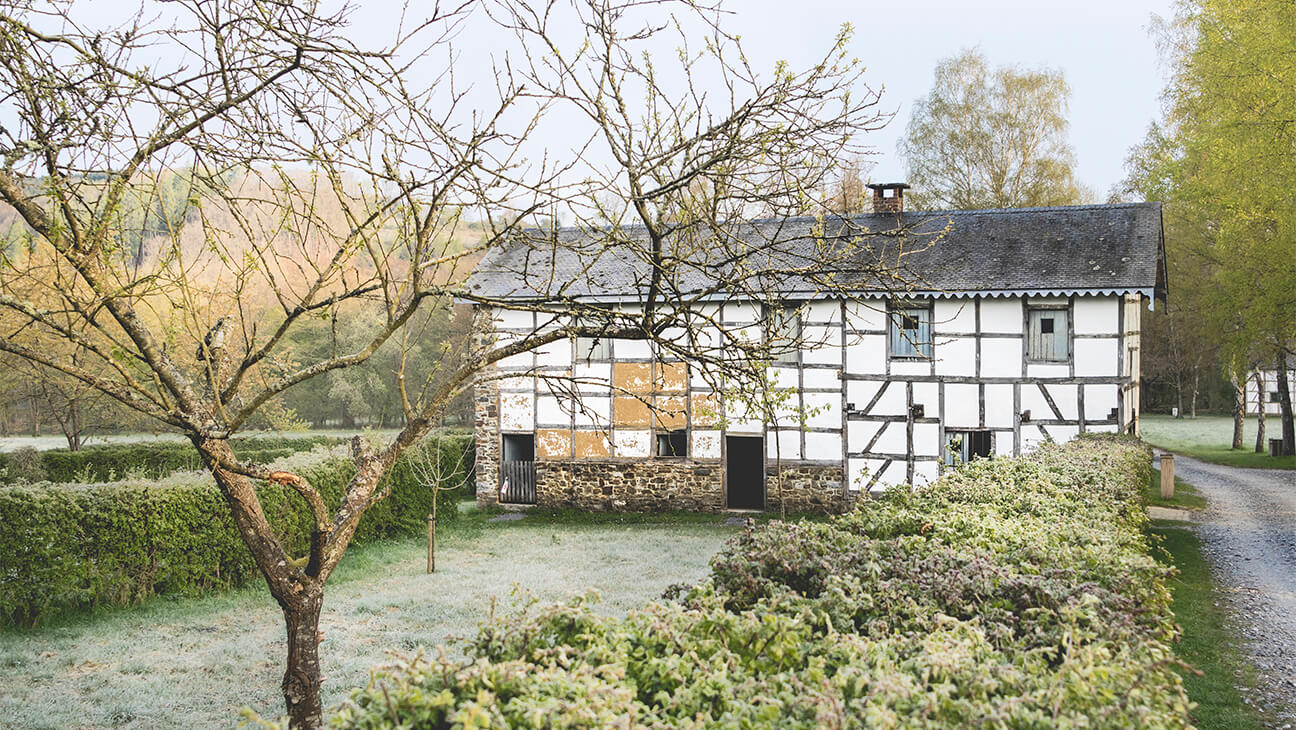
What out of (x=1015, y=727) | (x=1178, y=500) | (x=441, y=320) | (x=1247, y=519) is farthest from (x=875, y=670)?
(x=441, y=320)

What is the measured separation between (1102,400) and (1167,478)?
3.52 meters

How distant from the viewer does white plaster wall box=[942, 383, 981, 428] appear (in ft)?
58.8

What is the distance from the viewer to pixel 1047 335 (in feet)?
57.7

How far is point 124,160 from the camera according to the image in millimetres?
5477

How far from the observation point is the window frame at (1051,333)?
1741cm

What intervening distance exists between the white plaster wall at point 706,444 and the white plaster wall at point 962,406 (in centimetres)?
443

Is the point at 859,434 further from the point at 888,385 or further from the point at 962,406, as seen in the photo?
the point at 962,406

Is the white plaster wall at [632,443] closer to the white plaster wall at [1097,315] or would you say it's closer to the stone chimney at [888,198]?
the stone chimney at [888,198]

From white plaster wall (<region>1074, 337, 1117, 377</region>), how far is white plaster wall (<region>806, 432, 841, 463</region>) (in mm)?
4572

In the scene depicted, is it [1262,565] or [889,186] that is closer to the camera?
[1262,565]

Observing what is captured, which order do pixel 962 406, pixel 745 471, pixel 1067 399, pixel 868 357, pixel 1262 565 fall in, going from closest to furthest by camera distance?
1. pixel 1262 565
2. pixel 1067 399
3. pixel 962 406
4. pixel 868 357
5. pixel 745 471

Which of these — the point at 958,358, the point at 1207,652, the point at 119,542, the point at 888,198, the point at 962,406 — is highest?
the point at 888,198

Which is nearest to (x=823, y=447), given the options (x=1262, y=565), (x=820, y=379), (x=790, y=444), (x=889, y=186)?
(x=790, y=444)

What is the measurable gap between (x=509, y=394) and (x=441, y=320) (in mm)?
18267
